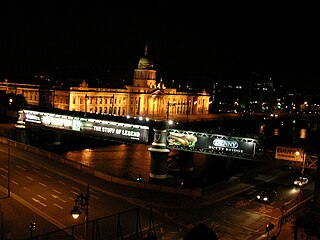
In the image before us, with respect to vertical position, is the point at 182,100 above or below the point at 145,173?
above

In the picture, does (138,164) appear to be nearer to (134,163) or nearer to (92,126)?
(134,163)

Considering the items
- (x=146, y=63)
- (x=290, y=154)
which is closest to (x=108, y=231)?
(x=290, y=154)

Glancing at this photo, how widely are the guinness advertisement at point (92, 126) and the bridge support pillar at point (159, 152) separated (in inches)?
69.2

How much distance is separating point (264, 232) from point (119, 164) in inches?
1493

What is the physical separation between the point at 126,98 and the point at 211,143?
96.9m

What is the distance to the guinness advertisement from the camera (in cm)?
4700

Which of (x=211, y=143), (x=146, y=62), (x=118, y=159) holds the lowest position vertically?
(x=118, y=159)

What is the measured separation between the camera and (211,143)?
41.3 meters

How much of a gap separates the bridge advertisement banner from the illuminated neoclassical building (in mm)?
57185

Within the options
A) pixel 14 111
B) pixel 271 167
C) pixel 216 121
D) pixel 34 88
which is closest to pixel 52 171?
pixel 271 167

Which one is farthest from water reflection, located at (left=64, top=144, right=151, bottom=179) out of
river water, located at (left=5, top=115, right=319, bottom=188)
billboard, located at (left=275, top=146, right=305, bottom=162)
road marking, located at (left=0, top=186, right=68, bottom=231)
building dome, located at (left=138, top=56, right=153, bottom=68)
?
building dome, located at (left=138, top=56, right=153, bottom=68)

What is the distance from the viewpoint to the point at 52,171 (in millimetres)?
44344

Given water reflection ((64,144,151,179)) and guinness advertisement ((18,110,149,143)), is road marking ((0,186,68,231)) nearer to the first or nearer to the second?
guinness advertisement ((18,110,149,143))

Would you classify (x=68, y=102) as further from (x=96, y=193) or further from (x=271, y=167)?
(x=96, y=193)
